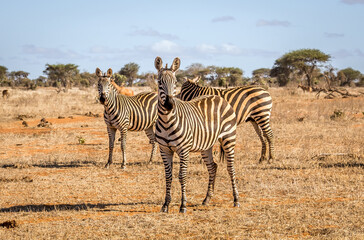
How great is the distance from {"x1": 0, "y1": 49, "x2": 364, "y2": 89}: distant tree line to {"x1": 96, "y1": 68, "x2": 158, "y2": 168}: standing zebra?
3452cm

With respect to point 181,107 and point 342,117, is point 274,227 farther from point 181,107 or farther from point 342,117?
point 342,117

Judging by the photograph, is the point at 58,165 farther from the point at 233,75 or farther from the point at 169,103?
the point at 233,75

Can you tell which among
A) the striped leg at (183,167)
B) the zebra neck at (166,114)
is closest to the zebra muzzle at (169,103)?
→ the zebra neck at (166,114)

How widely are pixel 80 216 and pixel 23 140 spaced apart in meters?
10.5

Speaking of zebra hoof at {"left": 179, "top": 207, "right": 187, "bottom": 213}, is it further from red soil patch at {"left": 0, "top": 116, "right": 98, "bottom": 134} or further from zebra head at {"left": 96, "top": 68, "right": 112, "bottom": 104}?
red soil patch at {"left": 0, "top": 116, "right": 98, "bottom": 134}

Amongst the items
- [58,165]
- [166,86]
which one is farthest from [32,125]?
[166,86]

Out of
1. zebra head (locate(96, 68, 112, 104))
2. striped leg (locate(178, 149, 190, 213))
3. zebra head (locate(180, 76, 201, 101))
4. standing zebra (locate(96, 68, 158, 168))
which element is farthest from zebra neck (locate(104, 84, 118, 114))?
striped leg (locate(178, 149, 190, 213))

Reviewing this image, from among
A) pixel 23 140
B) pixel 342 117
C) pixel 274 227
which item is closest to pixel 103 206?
pixel 274 227

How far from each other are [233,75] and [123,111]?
1847 inches

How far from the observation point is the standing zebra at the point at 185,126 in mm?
7515

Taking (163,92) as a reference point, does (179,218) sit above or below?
below

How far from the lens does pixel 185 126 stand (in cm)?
778

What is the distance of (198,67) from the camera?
66.9m

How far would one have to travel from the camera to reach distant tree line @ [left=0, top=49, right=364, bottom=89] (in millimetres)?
53375
